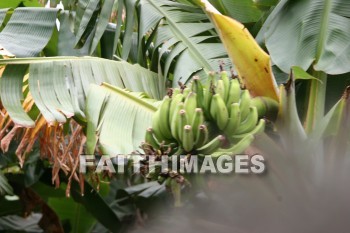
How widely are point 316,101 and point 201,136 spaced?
0.51 meters

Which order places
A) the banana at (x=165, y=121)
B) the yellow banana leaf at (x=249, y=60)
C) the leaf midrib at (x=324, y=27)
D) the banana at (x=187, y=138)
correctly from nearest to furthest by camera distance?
the banana at (x=187, y=138), the banana at (x=165, y=121), the yellow banana leaf at (x=249, y=60), the leaf midrib at (x=324, y=27)

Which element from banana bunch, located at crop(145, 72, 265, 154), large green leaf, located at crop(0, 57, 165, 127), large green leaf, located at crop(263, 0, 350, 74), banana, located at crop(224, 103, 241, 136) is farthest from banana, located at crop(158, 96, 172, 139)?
large green leaf, located at crop(263, 0, 350, 74)

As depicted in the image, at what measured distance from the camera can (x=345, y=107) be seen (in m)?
1.22

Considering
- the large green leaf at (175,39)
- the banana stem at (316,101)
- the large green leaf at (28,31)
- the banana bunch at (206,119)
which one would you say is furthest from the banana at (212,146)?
the large green leaf at (28,31)

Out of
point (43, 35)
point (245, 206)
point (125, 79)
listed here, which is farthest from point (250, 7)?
point (245, 206)

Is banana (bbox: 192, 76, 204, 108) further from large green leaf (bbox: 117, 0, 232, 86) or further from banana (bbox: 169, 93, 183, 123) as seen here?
large green leaf (bbox: 117, 0, 232, 86)

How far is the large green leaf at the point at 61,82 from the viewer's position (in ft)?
4.99

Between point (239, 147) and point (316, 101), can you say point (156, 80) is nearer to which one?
point (316, 101)

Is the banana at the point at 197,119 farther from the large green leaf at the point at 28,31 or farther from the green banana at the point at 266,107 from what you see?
the large green leaf at the point at 28,31

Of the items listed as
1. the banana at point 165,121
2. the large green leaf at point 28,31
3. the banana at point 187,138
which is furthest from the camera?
the large green leaf at point 28,31

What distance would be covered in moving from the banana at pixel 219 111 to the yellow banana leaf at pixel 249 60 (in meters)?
0.18

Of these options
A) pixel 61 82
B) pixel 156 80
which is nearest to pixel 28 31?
pixel 61 82

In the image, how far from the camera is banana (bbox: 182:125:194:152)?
1.15 meters

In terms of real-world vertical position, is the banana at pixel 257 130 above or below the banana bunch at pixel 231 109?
below
